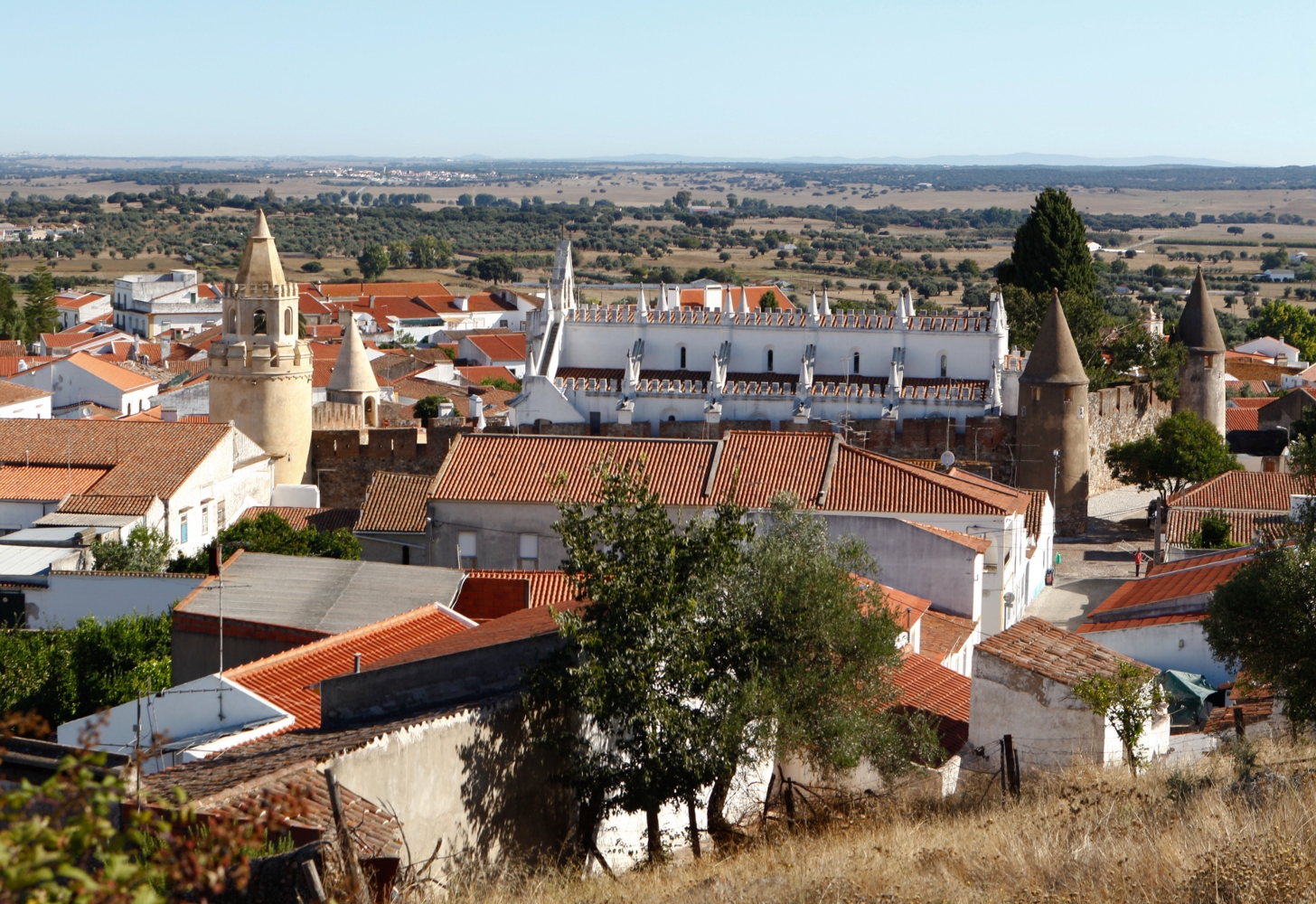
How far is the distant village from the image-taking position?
11.9 m

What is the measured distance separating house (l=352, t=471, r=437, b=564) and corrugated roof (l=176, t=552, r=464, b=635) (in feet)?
23.4

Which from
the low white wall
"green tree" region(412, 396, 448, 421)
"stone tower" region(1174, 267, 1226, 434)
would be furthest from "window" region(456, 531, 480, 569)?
"stone tower" region(1174, 267, 1226, 434)

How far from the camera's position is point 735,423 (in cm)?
3847

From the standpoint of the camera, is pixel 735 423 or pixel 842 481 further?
pixel 735 423

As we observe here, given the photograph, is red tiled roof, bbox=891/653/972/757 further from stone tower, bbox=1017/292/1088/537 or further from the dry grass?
stone tower, bbox=1017/292/1088/537

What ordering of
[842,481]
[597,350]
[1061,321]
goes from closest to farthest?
[842,481] → [1061,321] → [597,350]

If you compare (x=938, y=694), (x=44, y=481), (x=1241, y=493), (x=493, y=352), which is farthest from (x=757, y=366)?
(x=493, y=352)

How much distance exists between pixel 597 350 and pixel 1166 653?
24036 mm

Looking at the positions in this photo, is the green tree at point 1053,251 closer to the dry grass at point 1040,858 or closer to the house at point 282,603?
the house at point 282,603

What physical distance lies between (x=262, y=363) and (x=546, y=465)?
11014 millimetres

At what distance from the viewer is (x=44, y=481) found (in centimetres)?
3059

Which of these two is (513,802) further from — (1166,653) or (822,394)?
(822,394)

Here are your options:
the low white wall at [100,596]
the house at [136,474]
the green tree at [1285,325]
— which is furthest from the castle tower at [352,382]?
the green tree at [1285,325]

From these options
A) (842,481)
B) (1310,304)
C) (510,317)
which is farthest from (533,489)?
(1310,304)
